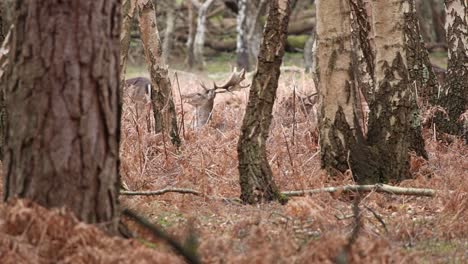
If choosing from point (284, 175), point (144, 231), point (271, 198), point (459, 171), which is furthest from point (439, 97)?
point (144, 231)

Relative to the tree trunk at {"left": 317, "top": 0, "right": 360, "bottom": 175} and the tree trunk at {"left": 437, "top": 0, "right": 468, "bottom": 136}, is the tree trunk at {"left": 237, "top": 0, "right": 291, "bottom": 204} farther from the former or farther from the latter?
the tree trunk at {"left": 437, "top": 0, "right": 468, "bottom": 136}

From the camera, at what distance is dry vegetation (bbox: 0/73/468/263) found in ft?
14.7

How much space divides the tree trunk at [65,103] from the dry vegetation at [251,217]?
0.17m

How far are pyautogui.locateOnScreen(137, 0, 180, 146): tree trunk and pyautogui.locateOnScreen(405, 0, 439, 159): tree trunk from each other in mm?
2852

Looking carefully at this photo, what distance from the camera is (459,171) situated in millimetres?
8578

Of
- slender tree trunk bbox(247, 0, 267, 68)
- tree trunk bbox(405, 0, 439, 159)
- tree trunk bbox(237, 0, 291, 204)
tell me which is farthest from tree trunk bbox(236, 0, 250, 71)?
tree trunk bbox(237, 0, 291, 204)

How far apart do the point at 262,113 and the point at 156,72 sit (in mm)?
3965

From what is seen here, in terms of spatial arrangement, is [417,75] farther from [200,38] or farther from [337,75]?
[200,38]

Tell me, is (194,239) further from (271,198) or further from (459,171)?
(459,171)

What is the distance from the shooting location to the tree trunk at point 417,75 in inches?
342

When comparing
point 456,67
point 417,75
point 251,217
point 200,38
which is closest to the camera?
point 251,217

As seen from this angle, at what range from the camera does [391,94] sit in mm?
8234

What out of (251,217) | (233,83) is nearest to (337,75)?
(251,217)

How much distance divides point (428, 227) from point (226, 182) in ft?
7.31
